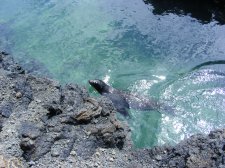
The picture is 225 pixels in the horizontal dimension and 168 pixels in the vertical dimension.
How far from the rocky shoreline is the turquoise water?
6.56ft

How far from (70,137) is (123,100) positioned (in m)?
3.54

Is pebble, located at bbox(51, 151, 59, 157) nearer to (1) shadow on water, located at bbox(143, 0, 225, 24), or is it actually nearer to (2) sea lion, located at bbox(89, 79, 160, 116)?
(2) sea lion, located at bbox(89, 79, 160, 116)

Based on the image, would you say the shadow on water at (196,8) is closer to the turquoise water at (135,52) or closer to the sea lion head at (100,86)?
the turquoise water at (135,52)

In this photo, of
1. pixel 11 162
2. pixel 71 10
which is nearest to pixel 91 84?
pixel 11 162

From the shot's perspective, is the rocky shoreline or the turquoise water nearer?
the rocky shoreline

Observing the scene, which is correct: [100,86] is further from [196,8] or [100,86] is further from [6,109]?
[196,8]

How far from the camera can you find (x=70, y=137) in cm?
698

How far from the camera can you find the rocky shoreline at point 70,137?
6.50 meters

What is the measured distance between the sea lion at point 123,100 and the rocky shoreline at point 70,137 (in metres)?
1.86

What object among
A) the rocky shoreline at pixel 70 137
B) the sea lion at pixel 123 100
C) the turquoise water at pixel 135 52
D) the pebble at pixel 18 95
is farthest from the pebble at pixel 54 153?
the sea lion at pixel 123 100

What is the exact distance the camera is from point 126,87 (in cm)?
1137

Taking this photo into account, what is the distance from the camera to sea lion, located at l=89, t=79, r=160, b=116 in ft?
32.9

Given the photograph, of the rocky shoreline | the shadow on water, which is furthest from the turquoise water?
the rocky shoreline

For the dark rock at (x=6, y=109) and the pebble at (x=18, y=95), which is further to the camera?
the pebble at (x=18, y=95)
